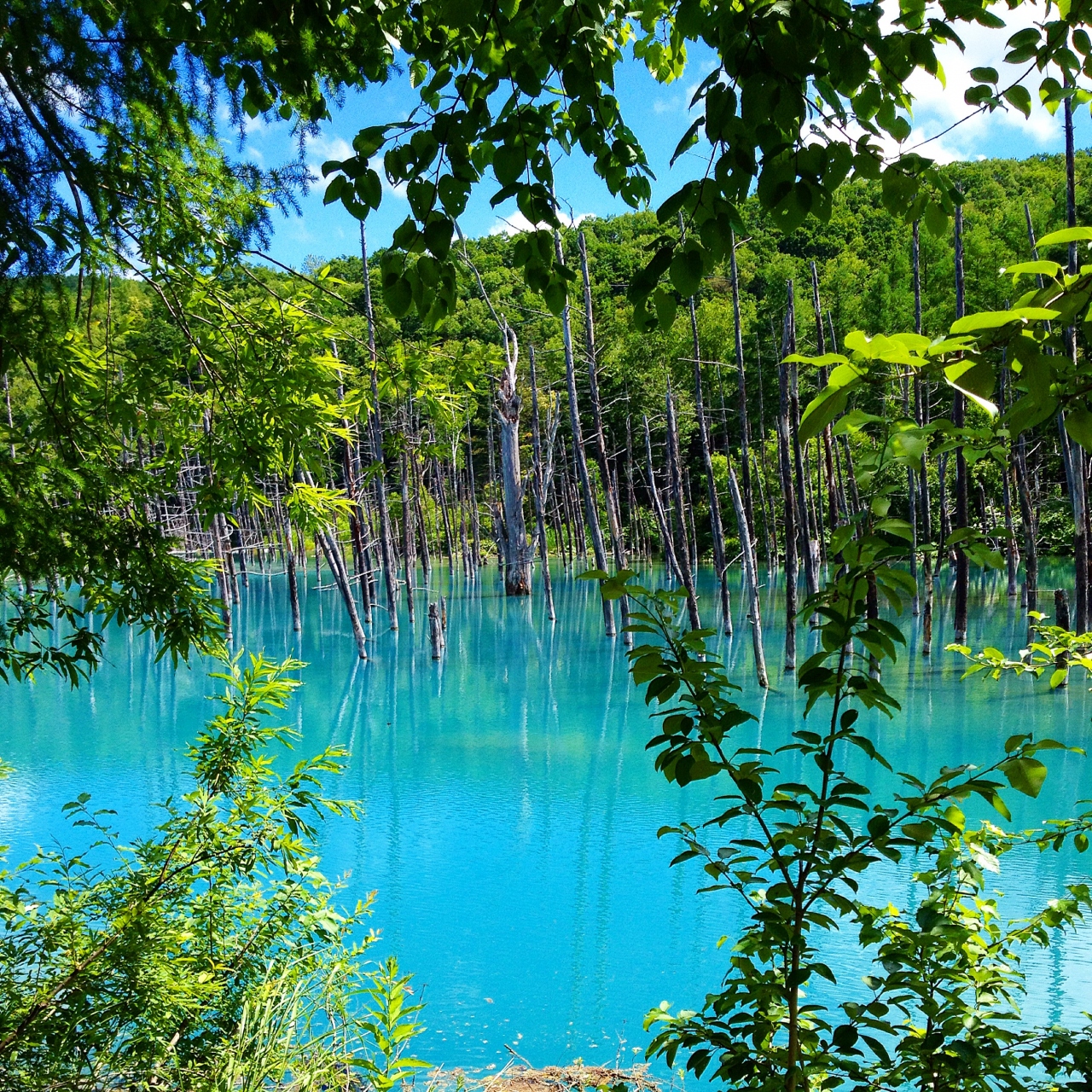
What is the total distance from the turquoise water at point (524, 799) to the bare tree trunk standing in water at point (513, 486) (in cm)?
861

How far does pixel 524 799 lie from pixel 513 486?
58.3 ft

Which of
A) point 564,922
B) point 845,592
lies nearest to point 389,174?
point 845,592

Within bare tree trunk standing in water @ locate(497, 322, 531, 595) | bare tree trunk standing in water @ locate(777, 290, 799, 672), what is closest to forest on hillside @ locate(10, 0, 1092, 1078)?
bare tree trunk standing in water @ locate(777, 290, 799, 672)

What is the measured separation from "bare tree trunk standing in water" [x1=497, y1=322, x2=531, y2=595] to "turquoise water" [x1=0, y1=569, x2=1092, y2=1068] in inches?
339

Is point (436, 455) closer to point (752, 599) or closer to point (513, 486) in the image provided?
point (752, 599)

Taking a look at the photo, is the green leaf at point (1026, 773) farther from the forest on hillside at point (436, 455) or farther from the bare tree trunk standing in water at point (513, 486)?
the bare tree trunk standing in water at point (513, 486)

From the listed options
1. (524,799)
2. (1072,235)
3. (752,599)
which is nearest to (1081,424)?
Answer: (1072,235)

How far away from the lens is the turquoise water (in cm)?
A: 477

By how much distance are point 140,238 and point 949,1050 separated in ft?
10.2

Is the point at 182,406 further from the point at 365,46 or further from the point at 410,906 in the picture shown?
the point at 410,906

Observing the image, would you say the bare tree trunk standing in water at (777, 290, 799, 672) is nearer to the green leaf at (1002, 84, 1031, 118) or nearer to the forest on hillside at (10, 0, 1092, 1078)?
the forest on hillside at (10, 0, 1092, 1078)

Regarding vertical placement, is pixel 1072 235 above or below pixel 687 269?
below

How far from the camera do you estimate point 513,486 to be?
2559cm

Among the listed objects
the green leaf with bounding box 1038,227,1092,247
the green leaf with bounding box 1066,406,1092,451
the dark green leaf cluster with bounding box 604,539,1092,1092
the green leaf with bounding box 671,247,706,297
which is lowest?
the dark green leaf cluster with bounding box 604,539,1092,1092
